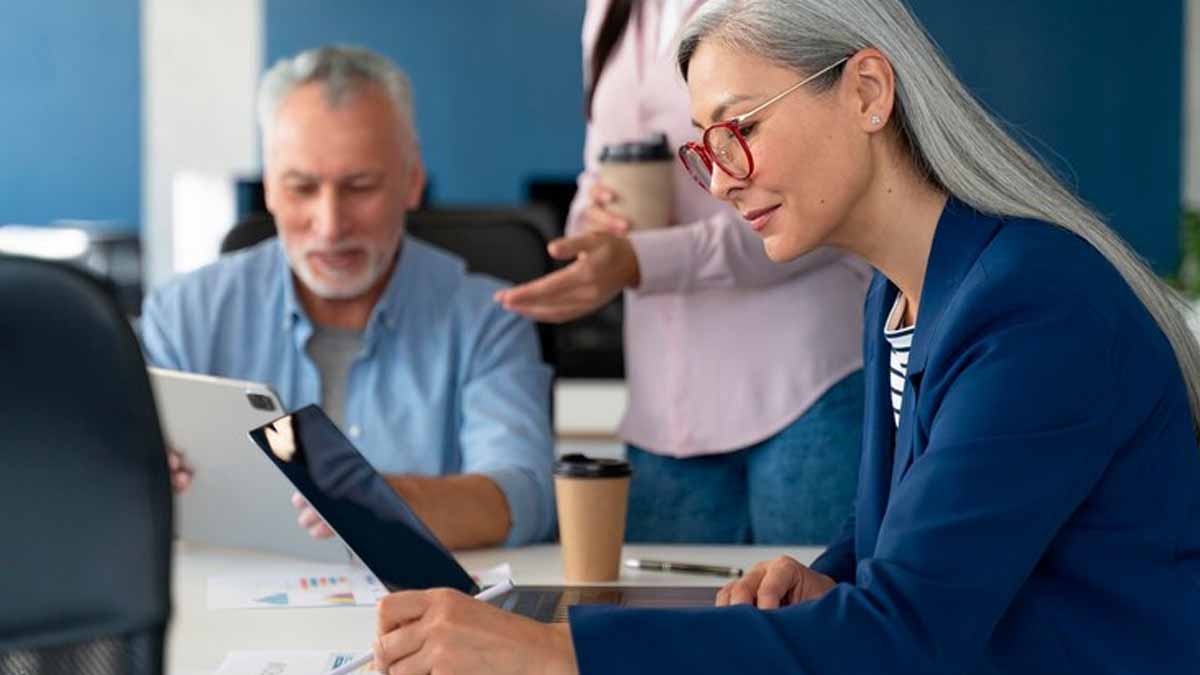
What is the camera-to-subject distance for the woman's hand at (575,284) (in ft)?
6.82

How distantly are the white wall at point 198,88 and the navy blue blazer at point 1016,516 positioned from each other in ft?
16.7

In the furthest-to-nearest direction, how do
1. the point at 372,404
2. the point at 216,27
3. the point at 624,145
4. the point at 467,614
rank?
the point at 216,27 → the point at 372,404 → the point at 624,145 → the point at 467,614

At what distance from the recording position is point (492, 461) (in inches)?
87.4

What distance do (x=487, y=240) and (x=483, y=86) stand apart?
11.7ft

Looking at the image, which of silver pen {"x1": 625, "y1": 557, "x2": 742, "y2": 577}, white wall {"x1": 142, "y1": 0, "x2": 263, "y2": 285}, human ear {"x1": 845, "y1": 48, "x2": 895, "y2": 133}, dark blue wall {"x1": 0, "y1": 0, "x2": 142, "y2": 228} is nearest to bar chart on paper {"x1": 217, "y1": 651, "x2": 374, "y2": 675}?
silver pen {"x1": 625, "y1": 557, "x2": 742, "y2": 577}

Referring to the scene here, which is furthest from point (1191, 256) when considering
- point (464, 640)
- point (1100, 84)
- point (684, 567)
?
point (464, 640)

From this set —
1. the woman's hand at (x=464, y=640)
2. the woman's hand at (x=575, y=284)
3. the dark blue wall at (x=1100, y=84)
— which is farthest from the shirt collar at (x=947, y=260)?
the dark blue wall at (x=1100, y=84)

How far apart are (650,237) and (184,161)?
4.36 metres

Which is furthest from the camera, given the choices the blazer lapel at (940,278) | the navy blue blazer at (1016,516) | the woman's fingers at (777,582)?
the woman's fingers at (777,582)

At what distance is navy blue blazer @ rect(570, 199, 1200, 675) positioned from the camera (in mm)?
1193

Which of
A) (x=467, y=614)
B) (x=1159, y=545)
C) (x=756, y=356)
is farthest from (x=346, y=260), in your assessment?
(x=1159, y=545)

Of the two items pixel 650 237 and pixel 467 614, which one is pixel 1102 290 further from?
pixel 650 237

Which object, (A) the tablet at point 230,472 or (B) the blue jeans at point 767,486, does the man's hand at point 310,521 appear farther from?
(B) the blue jeans at point 767,486

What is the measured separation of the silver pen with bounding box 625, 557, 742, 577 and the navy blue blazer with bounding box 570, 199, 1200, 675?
51 cm
